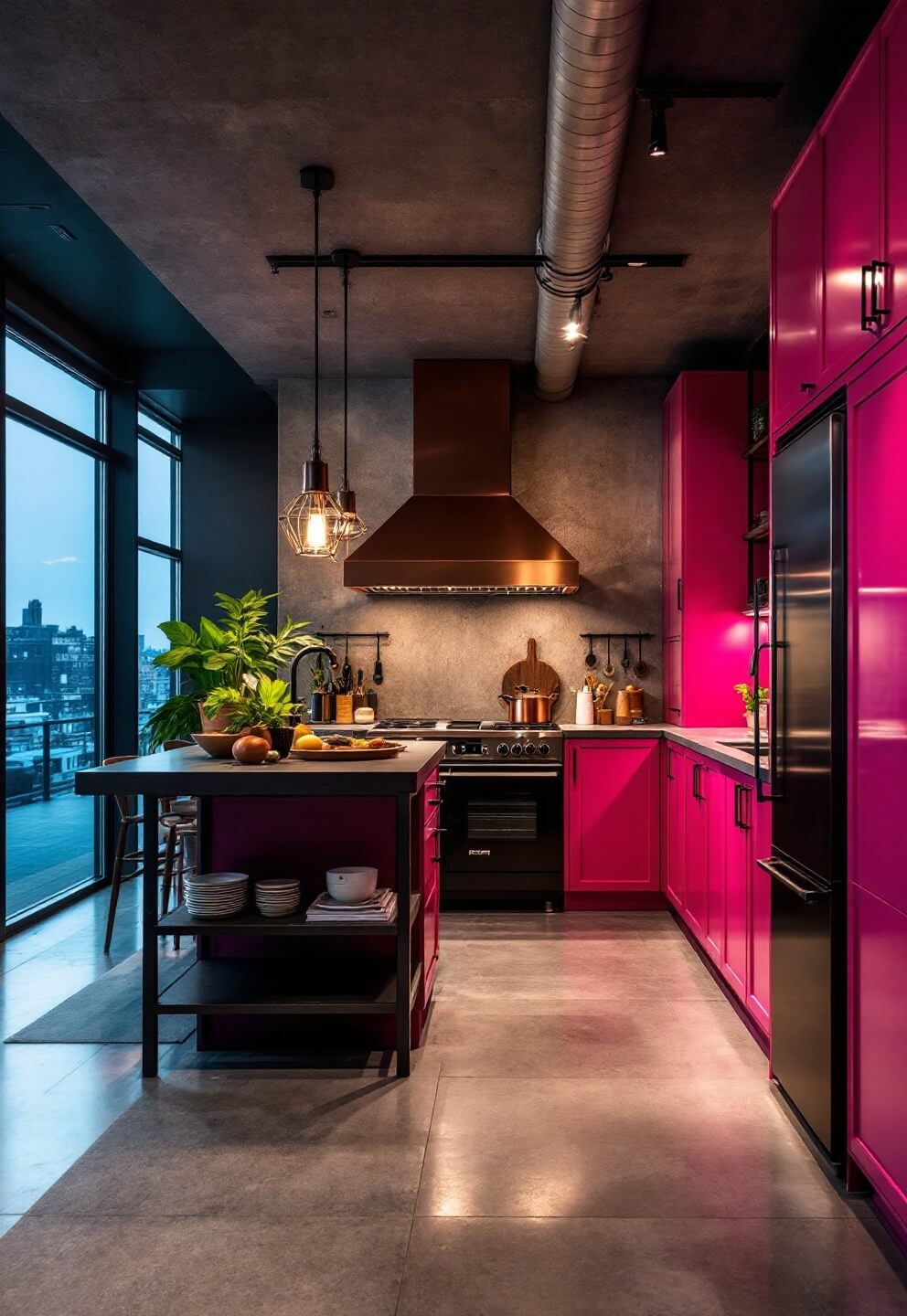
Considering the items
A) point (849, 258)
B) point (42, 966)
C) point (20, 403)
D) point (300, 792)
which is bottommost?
point (42, 966)

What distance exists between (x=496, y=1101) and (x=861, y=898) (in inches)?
49.4

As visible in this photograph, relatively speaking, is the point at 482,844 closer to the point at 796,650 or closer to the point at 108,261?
the point at 796,650

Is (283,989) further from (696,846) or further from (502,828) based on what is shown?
(502,828)

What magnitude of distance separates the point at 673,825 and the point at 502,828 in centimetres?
92

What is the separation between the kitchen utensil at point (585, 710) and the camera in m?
5.54

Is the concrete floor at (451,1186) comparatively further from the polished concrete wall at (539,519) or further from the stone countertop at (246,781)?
the polished concrete wall at (539,519)

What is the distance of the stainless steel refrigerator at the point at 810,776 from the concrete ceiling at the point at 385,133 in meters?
1.14

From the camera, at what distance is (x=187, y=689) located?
6988 millimetres

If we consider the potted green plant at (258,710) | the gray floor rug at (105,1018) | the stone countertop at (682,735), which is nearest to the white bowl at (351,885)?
the potted green plant at (258,710)

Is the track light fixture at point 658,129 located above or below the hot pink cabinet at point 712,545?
above

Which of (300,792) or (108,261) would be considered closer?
(300,792)

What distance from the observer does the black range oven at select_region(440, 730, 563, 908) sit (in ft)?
16.6

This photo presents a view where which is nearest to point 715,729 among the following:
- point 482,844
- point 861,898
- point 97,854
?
point 482,844

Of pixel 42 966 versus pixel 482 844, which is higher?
pixel 482 844
